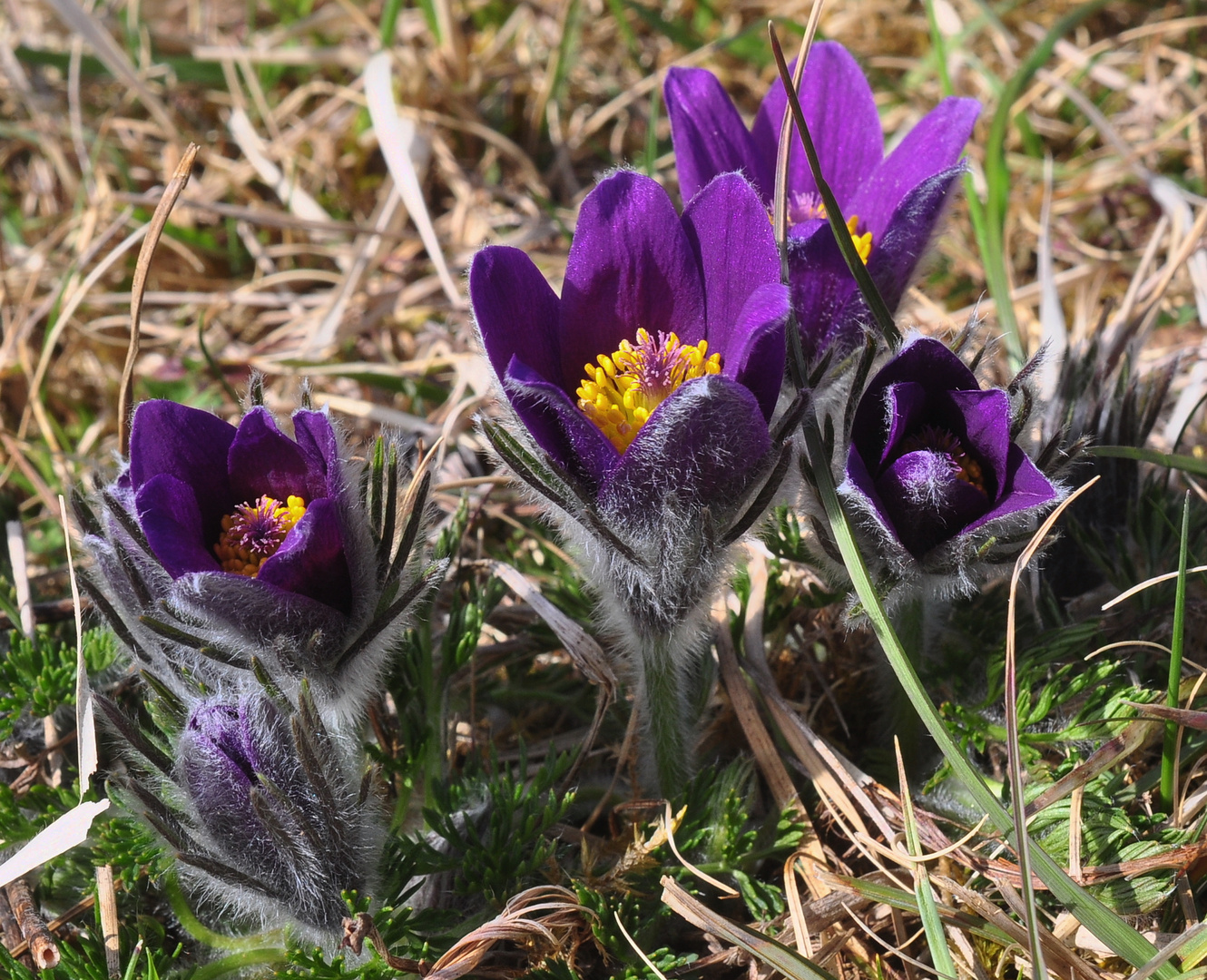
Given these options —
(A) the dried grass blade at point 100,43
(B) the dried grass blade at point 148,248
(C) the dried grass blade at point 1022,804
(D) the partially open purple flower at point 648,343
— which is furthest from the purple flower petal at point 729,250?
(A) the dried grass blade at point 100,43

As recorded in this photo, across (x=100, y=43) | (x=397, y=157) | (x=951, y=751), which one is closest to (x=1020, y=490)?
(x=951, y=751)

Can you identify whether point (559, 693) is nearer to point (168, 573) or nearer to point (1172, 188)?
point (168, 573)

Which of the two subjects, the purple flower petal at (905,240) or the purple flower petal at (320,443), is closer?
the purple flower petal at (320,443)

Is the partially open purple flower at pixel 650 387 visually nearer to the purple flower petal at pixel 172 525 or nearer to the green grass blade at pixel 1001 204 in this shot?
the purple flower petal at pixel 172 525

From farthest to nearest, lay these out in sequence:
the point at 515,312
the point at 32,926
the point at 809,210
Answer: the point at 809,210 → the point at 32,926 → the point at 515,312

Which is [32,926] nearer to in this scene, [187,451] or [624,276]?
[187,451]

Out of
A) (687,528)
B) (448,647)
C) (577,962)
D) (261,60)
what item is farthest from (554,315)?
(261,60)
